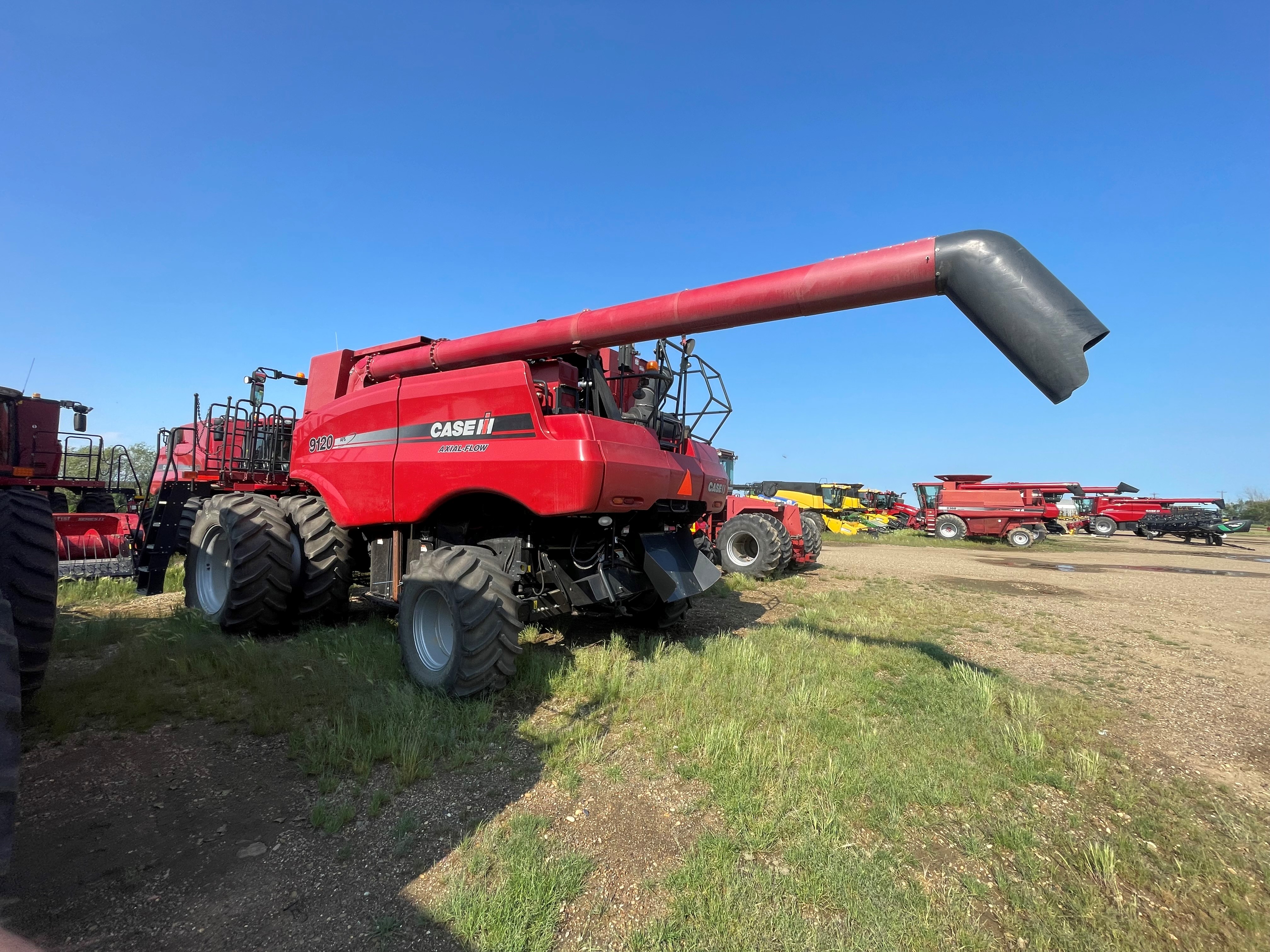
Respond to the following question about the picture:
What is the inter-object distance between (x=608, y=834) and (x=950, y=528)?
2519 centimetres

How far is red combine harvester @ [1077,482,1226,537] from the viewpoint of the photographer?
1163 inches

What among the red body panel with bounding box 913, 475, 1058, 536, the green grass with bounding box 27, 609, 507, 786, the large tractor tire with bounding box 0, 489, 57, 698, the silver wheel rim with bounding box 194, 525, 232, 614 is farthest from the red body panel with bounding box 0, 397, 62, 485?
the red body panel with bounding box 913, 475, 1058, 536

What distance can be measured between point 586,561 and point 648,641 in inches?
54.2

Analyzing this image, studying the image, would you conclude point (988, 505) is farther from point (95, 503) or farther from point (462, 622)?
point (95, 503)

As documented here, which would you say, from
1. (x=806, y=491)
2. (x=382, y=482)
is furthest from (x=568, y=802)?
(x=806, y=491)

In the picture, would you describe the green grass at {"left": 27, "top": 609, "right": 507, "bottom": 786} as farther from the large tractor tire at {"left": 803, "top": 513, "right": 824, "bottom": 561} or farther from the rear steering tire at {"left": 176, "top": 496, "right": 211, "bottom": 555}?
the large tractor tire at {"left": 803, "top": 513, "right": 824, "bottom": 561}

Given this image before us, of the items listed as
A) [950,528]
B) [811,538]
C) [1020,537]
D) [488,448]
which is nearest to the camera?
[488,448]

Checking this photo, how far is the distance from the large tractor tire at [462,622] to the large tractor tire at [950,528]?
23991 mm

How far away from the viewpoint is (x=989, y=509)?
931 inches

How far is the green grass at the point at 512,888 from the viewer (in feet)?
6.73

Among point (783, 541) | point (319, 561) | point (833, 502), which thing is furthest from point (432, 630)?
point (833, 502)

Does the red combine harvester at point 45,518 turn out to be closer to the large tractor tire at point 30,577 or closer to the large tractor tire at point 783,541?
the large tractor tire at point 30,577

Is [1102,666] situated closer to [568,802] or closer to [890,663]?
[890,663]

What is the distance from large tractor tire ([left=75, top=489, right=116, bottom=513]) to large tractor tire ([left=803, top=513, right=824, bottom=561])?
14.1 metres
